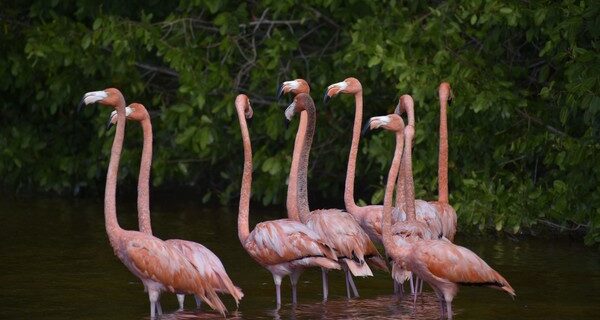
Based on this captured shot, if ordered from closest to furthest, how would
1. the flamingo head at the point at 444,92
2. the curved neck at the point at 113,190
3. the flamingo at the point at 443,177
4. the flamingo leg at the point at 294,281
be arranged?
1. the curved neck at the point at 113,190
2. the flamingo leg at the point at 294,281
3. the flamingo at the point at 443,177
4. the flamingo head at the point at 444,92

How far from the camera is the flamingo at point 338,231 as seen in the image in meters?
9.37

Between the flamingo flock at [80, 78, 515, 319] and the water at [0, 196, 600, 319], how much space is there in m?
0.22

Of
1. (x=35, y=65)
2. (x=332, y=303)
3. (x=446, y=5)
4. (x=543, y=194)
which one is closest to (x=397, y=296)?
(x=332, y=303)

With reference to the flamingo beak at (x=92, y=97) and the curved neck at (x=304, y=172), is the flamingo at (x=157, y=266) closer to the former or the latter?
the flamingo beak at (x=92, y=97)

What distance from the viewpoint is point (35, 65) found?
1521cm

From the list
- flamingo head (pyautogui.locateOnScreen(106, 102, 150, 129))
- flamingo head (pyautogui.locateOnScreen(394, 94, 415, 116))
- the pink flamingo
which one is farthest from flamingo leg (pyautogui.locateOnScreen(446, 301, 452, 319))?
flamingo head (pyautogui.locateOnScreen(106, 102, 150, 129))

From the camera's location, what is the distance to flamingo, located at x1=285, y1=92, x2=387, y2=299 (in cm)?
937

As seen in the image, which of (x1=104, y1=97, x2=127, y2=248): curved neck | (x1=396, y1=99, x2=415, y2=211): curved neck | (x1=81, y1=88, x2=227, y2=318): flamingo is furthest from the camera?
(x1=396, y1=99, x2=415, y2=211): curved neck

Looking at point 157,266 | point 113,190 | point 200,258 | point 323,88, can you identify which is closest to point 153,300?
point 157,266

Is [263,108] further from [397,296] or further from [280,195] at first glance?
[397,296]

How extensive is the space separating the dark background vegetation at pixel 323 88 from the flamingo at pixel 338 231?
2.37 meters

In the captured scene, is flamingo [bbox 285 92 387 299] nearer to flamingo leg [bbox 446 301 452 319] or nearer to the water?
the water

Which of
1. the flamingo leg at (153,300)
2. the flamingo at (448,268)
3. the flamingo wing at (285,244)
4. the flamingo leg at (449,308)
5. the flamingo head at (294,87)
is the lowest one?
the flamingo leg at (449,308)

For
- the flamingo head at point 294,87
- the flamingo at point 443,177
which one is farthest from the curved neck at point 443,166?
the flamingo head at point 294,87
